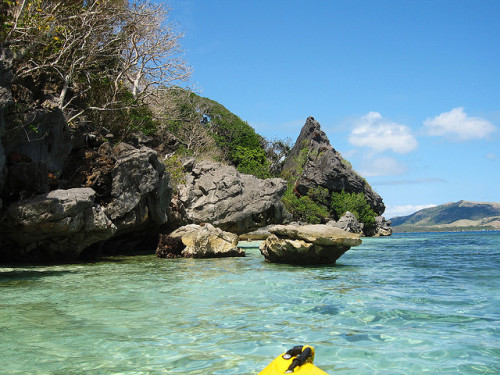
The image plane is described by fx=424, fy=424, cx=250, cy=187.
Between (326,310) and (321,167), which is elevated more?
(321,167)

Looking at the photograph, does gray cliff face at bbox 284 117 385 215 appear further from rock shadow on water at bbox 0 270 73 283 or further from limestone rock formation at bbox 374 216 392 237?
rock shadow on water at bbox 0 270 73 283

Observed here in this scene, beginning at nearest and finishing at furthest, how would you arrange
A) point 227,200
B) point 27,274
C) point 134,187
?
1. point 27,274
2. point 134,187
3. point 227,200

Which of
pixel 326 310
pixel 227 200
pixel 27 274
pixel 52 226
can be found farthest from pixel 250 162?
pixel 326 310

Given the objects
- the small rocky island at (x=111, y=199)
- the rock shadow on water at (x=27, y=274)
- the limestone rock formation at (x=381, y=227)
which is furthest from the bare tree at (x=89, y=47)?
the limestone rock formation at (x=381, y=227)

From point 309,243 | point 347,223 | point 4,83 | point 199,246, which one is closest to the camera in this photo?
point 4,83

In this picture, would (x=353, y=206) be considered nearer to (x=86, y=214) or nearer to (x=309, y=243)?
(x=309, y=243)

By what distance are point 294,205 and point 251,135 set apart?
12.0m

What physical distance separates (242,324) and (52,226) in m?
9.21

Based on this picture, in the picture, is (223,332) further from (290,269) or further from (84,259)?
(84,259)

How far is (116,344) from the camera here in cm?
511

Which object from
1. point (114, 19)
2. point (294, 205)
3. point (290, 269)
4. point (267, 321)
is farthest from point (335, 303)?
point (294, 205)

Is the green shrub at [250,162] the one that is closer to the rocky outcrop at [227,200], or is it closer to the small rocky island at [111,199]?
the small rocky island at [111,199]

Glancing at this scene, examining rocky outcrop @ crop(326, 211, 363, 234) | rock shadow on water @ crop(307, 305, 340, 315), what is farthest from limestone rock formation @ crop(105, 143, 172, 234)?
rocky outcrop @ crop(326, 211, 363, 234)

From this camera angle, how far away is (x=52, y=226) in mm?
13039
